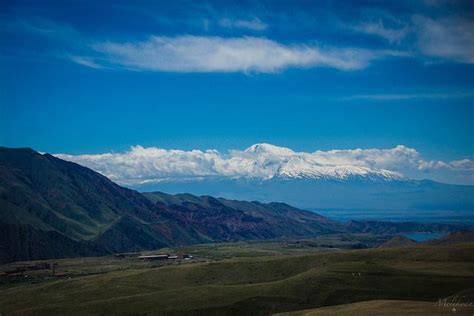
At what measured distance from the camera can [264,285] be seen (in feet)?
445

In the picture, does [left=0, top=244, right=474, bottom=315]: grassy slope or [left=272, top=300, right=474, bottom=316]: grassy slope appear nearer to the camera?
[left=272, top=300, right=474, bottom=316]: grassy slope

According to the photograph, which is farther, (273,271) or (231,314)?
(273,271)

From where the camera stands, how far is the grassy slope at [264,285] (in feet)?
406

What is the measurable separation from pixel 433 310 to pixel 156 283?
302ft

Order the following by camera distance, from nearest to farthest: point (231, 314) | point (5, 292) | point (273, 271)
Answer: point (231, 314) → point (273, 271) → point (5, 292)

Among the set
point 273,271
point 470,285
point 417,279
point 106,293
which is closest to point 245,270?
point 273,271

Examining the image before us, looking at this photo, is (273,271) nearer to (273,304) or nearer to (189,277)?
(189,277)

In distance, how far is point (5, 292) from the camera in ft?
566

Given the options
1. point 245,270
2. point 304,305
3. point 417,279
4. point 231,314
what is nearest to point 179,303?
point 231,314

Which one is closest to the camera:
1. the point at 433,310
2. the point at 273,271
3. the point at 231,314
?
the point at 433,310

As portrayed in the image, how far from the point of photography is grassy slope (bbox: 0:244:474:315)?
123794mm

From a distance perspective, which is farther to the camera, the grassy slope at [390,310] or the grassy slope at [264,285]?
the grassy slope at [264,285]

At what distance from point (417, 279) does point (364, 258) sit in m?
38.0

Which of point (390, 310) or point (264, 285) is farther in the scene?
point (264, 285)
